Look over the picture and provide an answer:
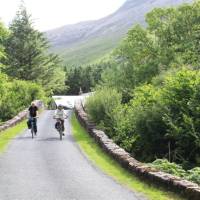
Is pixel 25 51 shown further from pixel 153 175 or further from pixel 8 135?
pixel 153 175

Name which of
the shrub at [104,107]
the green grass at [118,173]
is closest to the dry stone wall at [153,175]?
the green grass at [118,173]

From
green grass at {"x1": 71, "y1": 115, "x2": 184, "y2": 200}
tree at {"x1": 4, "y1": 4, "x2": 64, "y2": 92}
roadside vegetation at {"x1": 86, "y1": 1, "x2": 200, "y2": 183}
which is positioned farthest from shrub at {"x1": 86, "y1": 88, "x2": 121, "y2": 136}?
tree at {"x1": 4, "y1": 4, "x2": 64, "y2": 92}

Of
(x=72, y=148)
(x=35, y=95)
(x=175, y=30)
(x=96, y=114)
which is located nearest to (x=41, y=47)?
(x=35, y=95)

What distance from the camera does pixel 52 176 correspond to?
16625 millimetres

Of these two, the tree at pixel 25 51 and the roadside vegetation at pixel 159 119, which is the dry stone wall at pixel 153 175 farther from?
the tree at pixel 25 51

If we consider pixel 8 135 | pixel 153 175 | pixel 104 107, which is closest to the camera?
pixel 153 175

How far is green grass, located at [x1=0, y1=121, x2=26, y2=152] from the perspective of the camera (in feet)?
87.3

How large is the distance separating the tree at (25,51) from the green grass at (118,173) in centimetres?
5690

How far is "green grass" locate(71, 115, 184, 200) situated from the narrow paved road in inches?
12.3

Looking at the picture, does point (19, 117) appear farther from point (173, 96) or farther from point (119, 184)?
point (119, 184)

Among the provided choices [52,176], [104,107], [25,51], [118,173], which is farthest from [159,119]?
[25,51]

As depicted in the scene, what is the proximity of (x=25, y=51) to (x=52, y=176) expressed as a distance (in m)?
69.4

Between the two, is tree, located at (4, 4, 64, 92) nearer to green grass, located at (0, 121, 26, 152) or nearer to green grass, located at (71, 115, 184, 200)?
green grass, located at (0, 121, 26, 152)

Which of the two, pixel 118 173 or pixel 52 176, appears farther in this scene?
pixel 118 173
